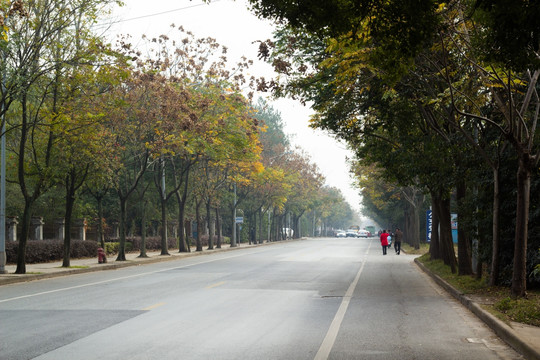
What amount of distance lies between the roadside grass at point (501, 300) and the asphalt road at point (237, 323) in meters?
0.50

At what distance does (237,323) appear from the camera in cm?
1097

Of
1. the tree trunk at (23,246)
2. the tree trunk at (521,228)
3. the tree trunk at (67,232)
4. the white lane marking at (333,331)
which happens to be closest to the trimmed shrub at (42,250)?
the tree trunk at (67,232)

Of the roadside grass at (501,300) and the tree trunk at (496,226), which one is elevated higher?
the tree trunk at (496,226)

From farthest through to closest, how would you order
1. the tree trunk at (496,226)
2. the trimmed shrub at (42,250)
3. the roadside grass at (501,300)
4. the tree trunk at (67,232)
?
the trimmed shrub at (42,250), the tree trunk at (67,232), the tree trunk at (496,226), the roadside grass at (501,300)

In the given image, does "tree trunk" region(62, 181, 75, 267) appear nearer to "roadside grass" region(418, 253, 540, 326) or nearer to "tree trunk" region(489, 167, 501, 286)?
"roadside grass" region(418, 253, 540, 326)

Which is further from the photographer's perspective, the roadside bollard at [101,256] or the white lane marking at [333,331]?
the roadside bollard at [101,256]

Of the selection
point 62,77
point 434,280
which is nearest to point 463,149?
point 434,280

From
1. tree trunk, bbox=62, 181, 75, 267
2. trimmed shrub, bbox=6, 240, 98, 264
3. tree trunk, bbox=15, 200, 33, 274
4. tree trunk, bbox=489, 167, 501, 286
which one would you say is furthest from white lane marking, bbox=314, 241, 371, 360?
trimmed shrub, bbox=6, 240, 98, 264

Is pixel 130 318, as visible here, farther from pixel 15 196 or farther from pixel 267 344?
pixel 15 196

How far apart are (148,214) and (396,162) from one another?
96.1ft

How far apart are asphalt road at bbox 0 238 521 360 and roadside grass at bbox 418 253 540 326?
0.50 meters

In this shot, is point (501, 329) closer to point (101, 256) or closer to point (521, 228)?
point (521, 228)

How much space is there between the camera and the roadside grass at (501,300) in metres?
10.9

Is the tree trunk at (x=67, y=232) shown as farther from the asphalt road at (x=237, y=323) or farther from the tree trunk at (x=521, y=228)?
the tree trunk at (x=521, y=228)
